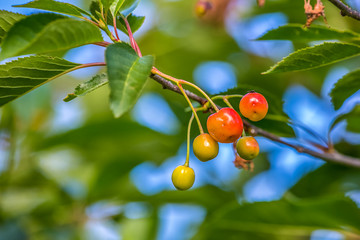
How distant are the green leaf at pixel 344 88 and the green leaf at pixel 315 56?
0.12 metres

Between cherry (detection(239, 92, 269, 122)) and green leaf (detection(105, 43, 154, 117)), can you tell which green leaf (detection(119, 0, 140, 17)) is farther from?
cherry (detection(239, 92, 269, 122))

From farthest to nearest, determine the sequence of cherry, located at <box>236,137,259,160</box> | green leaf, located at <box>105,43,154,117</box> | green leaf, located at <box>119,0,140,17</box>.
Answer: green leaf, located at <box>119,0,140,17</box> → cherry, located at <box>236,137,259,160</box> → green leaf, located at <box>105,43,154,117</box>

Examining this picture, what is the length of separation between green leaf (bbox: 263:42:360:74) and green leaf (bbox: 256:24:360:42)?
13 centimetres

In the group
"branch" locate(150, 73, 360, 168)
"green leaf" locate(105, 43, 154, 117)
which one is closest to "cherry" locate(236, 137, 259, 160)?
"branch" locate(150, 73, 360, 168)

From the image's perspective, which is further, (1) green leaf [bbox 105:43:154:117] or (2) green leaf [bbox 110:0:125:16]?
(2) green leaf [bbox 110:0:125:16]

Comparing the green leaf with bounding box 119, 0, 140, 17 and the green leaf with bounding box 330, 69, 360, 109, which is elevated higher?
the green leaf with bounding box 119, 0, 140, 17

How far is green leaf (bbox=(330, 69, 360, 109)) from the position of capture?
1374 mm

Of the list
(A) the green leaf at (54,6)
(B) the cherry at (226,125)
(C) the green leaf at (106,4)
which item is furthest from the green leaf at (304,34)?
(A) the green leaf at (54,6)

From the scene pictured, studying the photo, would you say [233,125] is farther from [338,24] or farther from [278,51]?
[278,51]

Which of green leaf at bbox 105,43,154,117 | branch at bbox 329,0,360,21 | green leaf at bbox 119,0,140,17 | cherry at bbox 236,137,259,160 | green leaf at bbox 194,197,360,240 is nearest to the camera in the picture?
green leaf at bbox 105,43,154,117

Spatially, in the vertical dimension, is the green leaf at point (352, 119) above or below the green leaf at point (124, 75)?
below

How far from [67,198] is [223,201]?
103 centimetres

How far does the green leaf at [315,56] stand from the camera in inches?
46.2

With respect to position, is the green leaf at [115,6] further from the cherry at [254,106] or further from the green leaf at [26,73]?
the cherry at [254,106]
